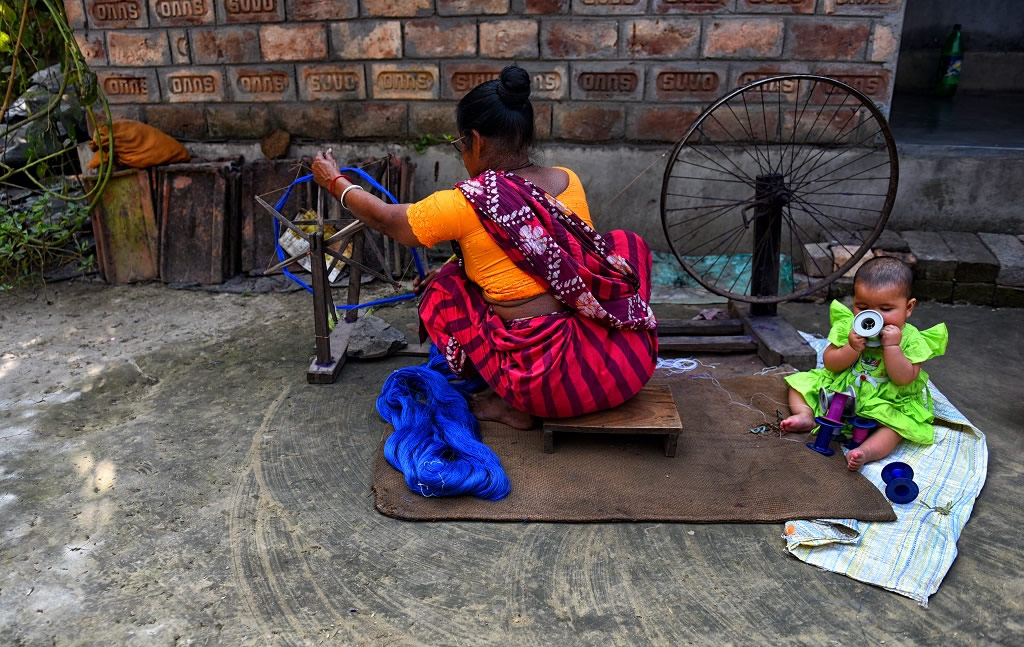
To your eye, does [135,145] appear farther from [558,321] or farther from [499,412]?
[558,321]

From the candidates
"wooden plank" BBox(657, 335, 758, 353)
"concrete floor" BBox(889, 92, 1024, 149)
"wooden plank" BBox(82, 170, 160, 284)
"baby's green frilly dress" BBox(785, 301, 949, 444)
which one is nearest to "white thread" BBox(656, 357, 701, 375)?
"wooden plank" BBox(657, 335, 758, 353)

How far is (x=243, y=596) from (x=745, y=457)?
5.61ft

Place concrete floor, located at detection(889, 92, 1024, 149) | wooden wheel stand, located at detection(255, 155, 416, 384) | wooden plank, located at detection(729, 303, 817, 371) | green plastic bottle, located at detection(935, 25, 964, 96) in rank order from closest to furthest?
wooden wheel stand, located at detection(255, 155, 416, 384)
wooden plank, located at detection(729, 303, 817, 371)
concrete floor, located at detection(889, 92, 1024, 149)
green plastic bottle, located at detection(935, 25, 964, 96)

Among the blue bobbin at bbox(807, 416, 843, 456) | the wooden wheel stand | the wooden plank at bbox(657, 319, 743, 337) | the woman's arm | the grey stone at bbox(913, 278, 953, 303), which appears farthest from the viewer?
the grey stone at bbox(913, 278, 953, 303)

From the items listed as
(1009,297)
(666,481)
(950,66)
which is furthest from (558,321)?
(950,66)

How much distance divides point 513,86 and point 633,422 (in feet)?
3.91

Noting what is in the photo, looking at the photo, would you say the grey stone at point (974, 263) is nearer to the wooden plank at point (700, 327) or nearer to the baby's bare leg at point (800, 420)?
the wooden plank at point (700, 327)

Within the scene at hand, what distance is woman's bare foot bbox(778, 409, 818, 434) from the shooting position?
290cm

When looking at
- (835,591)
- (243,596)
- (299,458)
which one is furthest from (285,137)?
(835,591)

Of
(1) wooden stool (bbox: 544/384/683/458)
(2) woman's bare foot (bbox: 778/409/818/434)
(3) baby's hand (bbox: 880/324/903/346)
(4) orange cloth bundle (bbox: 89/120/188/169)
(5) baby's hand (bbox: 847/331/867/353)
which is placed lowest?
(2) woman's bare foot (bbox: 778/409/818/434)

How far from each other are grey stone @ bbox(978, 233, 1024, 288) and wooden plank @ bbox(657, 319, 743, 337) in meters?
1.46

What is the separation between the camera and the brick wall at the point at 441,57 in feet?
13.8

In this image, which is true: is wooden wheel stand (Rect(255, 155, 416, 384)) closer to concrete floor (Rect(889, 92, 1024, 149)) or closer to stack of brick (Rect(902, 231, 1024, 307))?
stack of brick (Rect(902, 231, 1024, 307))

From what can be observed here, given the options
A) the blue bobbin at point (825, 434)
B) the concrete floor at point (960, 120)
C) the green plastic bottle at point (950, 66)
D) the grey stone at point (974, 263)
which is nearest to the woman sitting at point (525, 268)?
the blue bobbin at point (825, 434)
